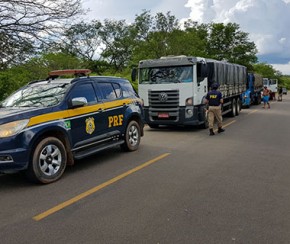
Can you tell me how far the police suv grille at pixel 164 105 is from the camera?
11867mm

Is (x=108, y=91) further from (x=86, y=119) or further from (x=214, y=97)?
(x=214, y=97)

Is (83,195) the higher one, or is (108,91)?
(108,91)

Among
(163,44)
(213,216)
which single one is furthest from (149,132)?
(163,44)

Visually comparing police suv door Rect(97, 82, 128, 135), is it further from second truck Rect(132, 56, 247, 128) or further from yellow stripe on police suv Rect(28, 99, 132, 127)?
second truck Rect(132, 56, 247, 128)

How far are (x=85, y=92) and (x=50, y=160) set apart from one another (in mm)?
1724

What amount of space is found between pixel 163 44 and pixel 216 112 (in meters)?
18.7

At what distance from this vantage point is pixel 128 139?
27.0 feet

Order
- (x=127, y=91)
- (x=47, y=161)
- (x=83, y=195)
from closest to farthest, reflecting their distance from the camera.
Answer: (x=83, y=195) → (x=47, y=161) → (x=127, y=91)

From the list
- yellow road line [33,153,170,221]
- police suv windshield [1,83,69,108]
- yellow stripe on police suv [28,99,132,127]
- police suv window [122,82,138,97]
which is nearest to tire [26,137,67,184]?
yellow stripe on police suv [28,99,132,127]

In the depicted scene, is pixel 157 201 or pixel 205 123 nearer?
pixel 157 201

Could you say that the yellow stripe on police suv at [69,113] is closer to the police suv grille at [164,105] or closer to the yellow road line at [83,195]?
the yellow road line at [83,195]

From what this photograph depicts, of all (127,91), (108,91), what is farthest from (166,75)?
(108,91)

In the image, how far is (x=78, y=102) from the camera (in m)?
6.32

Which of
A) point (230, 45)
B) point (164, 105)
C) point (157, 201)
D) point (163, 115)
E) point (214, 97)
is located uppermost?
point (230, 45)
